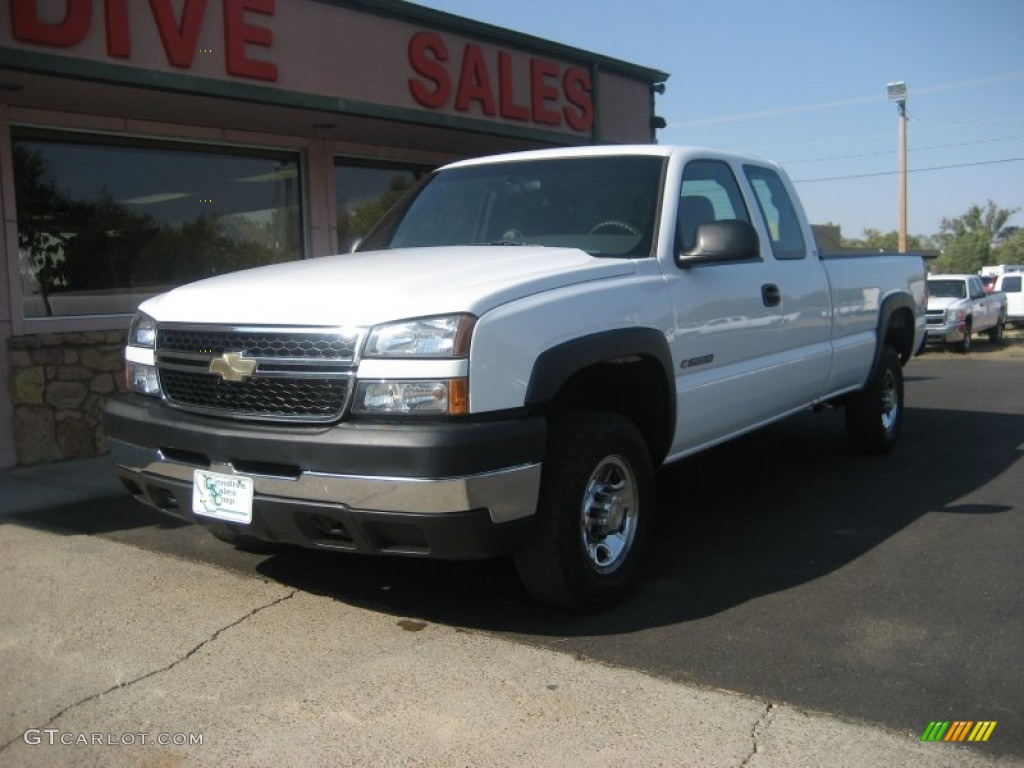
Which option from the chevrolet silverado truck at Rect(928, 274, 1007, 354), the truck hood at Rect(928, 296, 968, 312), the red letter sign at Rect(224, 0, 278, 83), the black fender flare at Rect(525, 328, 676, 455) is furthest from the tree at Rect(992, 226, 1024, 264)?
the black fender flare at Rect(525, 328, 676, 455)

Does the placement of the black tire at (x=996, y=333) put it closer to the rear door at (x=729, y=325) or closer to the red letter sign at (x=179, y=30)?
the rear door at (x=729, y=325)

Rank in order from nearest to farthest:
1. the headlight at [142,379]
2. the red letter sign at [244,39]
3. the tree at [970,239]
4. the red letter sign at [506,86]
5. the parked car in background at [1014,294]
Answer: the headlight at [142,379] < the red letter sign at [244,39] < the red letter sign at [506,86] < the parked car in background at [1014,294] < the tree at [970,239]

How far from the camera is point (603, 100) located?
11.8m

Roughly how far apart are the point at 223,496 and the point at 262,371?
0.51 metres

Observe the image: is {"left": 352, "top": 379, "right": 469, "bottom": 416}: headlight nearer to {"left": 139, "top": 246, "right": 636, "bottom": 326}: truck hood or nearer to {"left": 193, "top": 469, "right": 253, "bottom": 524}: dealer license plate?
{"left": 139, "top": 246, "right": 636, "bottom": 326}: truck hood

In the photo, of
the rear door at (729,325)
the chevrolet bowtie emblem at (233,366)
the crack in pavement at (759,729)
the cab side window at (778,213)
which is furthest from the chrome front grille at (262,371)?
the cab side window at (778,213)

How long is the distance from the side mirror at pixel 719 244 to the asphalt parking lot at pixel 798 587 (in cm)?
147

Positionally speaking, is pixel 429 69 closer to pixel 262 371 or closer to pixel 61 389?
pixel 61 389

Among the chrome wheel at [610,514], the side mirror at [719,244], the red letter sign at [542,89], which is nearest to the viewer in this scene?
the chrome wheel at [610,514]

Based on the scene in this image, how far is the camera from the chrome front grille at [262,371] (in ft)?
11.5

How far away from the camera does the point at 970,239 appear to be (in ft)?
320

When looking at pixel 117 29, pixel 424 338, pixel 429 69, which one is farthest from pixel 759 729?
pixel 429 69

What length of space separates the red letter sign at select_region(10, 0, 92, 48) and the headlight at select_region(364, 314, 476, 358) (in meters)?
4.68

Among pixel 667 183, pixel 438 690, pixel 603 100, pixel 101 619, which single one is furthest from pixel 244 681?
pixel 603 100
